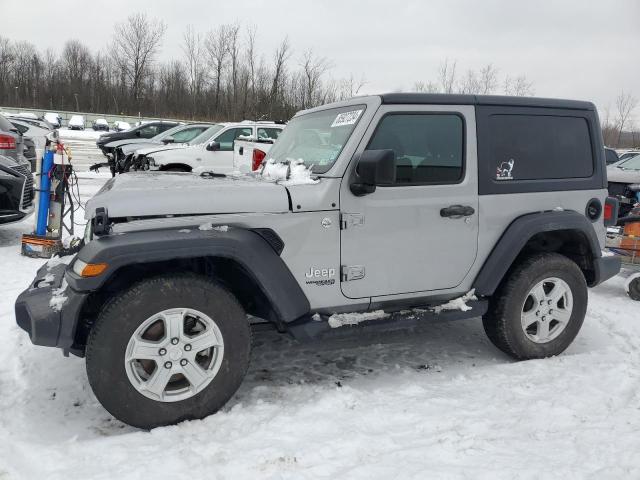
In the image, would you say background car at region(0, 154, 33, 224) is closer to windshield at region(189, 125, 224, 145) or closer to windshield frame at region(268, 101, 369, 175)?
windshield frame at region(268, 101, 369, 175)

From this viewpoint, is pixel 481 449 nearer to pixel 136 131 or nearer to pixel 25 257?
pixel 25 257

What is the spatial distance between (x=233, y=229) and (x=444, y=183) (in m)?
1.53

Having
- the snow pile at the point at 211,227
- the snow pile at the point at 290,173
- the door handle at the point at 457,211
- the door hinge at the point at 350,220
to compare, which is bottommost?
the snow pile at the point at 211,227

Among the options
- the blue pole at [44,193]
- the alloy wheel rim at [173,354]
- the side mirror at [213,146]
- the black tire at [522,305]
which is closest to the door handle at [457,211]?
the black tire at [522,305]

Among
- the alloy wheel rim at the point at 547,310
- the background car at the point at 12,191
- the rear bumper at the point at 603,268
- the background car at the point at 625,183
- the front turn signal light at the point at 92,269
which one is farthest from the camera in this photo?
the background car at the point at 625,183

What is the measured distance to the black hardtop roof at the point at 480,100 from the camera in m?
3.57

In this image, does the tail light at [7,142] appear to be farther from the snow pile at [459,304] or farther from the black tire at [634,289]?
the black tire at [634,289]

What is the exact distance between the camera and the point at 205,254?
291 centimetres

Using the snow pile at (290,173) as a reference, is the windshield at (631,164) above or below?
above

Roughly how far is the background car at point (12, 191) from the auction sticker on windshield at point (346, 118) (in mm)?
5141

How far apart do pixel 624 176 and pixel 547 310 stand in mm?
8811

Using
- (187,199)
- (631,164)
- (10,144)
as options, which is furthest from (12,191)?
(631,164)

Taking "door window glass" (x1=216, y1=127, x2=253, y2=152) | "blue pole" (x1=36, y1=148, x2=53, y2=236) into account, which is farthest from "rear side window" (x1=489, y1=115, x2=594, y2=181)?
"door window glass" (x1=216, y1=127, x2=253, y2=152)

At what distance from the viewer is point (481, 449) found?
278 cm
